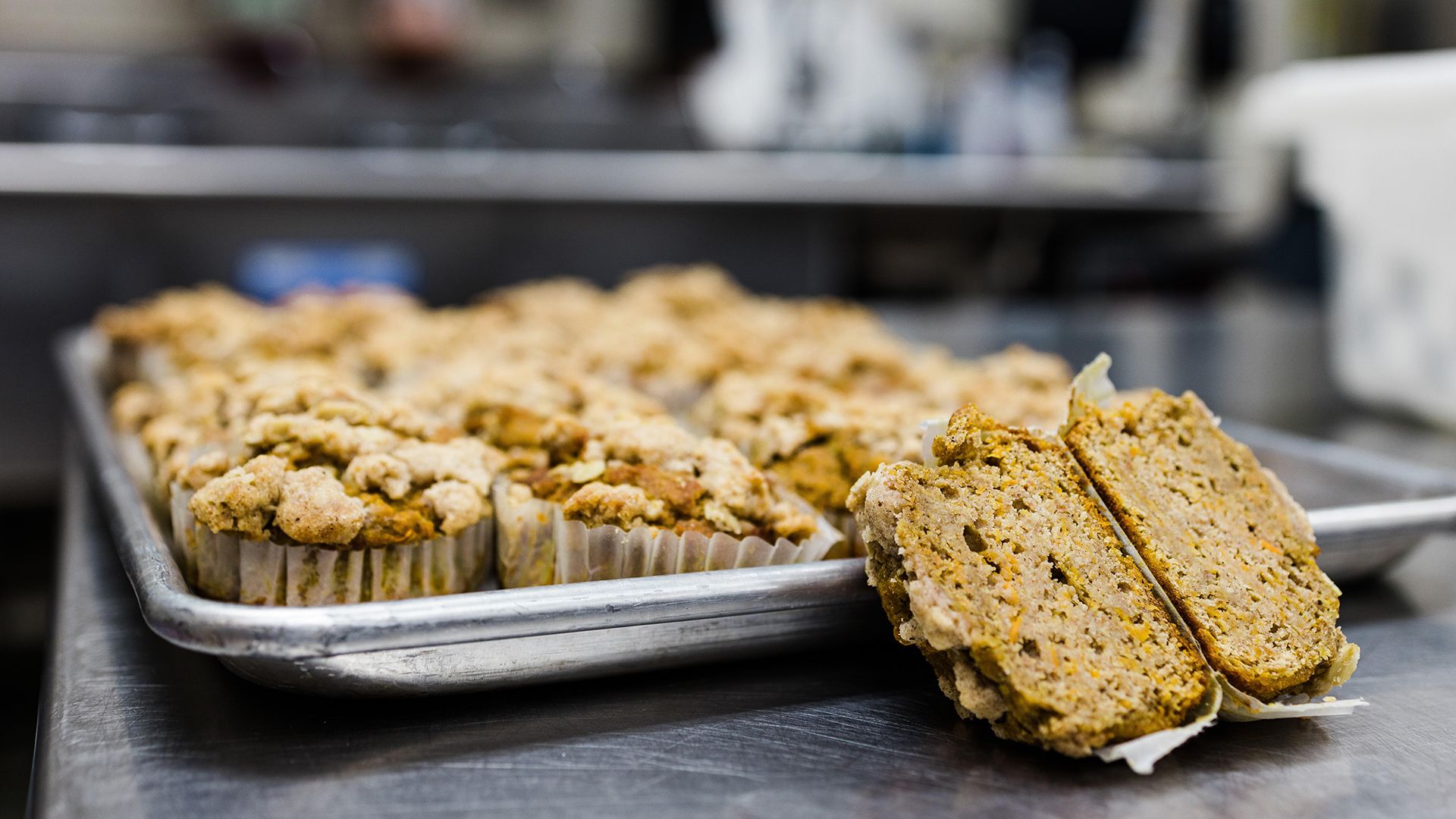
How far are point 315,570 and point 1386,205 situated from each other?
188cm

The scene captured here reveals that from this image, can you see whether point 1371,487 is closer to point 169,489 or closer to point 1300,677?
point 1300,677

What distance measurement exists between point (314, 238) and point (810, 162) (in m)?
2.36

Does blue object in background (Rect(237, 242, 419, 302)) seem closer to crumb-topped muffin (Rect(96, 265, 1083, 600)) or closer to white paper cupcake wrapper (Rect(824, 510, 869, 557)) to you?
crumb-topped muffin (Rect(96, 265, 1083, 600))

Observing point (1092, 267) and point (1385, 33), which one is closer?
point (1385, 33)

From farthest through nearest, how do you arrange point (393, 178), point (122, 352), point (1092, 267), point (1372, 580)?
point (1092, 267) < point (393, 178) < point (122, 352) < point (1372, 580)

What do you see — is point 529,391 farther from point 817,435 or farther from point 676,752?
point 676,752

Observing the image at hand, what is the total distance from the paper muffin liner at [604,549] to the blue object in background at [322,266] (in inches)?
141

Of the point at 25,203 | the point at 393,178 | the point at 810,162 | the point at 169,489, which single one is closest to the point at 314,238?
the point at 393,178

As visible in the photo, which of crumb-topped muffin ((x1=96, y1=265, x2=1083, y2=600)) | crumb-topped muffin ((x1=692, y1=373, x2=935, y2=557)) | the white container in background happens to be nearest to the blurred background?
the white container in background

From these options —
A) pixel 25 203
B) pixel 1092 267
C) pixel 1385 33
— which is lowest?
pixel 1092 267

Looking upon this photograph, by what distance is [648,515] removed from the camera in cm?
102

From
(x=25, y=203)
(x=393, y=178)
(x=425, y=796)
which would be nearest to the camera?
(x=425, y=796)

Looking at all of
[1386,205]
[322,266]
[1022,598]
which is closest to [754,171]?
[322,266]

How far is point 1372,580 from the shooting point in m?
1.28
